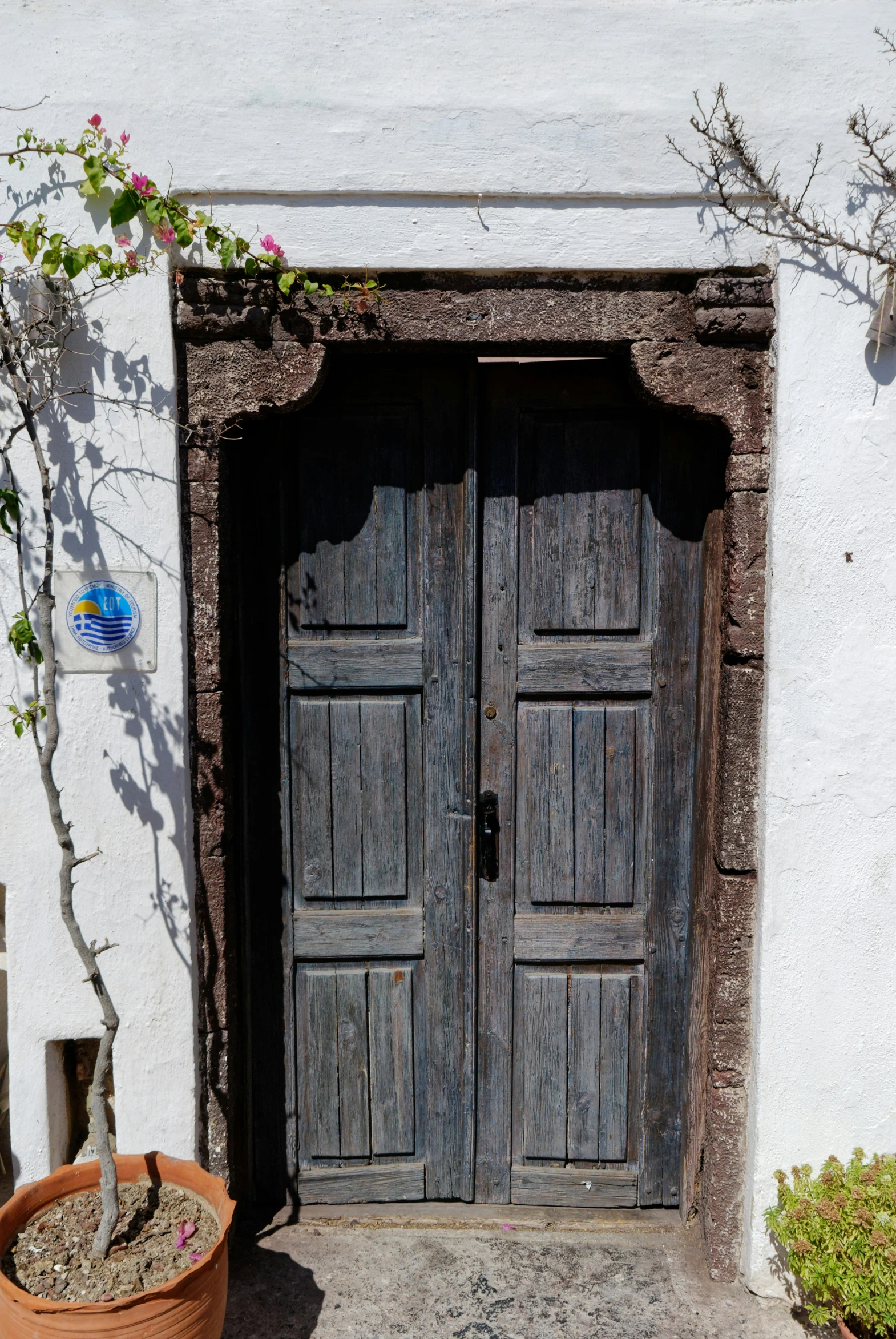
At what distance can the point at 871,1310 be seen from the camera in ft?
7.32

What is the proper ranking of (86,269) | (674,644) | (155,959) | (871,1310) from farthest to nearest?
(674,644) → (155,959) → (86,269) → (871,1310)

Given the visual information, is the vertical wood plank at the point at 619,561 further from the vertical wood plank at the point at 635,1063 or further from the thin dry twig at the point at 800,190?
the vertical wood plank at the point at 635,1063

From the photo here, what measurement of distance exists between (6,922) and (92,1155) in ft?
2.39

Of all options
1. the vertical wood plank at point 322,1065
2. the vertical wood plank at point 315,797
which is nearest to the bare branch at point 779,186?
the vertical wood plank at point 315,797

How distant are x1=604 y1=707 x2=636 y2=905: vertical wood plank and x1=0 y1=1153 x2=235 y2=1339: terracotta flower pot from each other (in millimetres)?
1306

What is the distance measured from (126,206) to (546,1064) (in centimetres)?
258

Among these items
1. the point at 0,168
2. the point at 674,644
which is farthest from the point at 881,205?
the point at 0,168

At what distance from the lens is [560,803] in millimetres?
2758

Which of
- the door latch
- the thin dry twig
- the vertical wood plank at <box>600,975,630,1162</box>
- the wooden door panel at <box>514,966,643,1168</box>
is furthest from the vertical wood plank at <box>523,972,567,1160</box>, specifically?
the thin dry twig

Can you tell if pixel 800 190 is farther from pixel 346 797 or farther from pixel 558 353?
pixel 346 797

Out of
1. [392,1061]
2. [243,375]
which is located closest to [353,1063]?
[392,1061]

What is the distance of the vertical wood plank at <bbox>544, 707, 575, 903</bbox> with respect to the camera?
2.74 m

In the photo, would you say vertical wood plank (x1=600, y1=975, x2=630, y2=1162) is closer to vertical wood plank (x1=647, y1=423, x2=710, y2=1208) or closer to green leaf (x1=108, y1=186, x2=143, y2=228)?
vertical wood plank (x1=647, y1=423, x2=710, y2=1208)

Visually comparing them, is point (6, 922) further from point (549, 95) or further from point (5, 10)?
point (549, 95)
